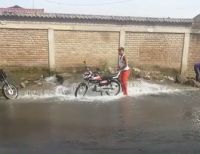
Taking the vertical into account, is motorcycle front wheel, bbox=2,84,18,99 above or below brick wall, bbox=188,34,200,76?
below

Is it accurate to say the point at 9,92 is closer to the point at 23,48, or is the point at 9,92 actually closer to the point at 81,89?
the point at 81,89

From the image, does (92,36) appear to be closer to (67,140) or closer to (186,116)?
(186,116)

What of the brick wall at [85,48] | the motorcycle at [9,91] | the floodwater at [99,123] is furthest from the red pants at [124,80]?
the motorcycle at [9,91]

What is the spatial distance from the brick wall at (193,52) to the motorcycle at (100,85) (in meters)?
5.41

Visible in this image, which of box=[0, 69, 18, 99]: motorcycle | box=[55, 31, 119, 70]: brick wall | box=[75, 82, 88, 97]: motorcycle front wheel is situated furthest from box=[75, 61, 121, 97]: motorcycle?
box=[55, 31, 119, 70]: brick wall

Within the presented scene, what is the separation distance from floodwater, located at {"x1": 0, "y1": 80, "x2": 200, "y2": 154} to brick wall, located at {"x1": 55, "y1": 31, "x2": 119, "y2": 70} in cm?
227

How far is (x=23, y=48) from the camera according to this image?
622 inches

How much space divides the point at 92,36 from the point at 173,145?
9651mm

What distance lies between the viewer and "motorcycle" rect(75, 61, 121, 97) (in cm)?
1349

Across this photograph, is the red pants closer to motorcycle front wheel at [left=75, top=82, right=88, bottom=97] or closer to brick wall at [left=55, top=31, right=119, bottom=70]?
motorcycle front wheel at [left=75, top=82, right=88, bottom=97]

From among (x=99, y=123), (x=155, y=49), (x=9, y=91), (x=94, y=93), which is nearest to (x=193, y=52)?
(x=155, y=49)

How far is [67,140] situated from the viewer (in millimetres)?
7961

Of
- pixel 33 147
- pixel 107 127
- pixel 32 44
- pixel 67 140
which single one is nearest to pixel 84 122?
pixel 107 127

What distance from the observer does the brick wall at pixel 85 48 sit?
16.2 meters
